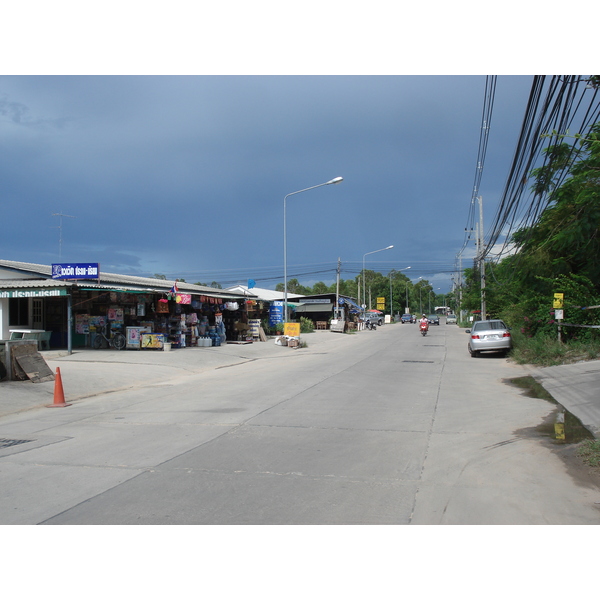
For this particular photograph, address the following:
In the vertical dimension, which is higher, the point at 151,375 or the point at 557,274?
the point at 557,274

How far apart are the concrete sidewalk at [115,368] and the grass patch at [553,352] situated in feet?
34.0

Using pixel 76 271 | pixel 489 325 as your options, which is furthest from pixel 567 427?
pixel 76 271

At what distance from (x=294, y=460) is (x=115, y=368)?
12472mm

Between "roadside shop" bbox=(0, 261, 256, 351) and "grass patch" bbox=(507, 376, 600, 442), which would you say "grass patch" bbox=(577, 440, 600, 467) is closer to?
"grass patch" bbox=(507, 376, 600, 442)

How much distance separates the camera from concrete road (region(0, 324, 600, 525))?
5109mm

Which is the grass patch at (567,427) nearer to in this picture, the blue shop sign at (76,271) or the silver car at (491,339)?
the silver car at (491,339)

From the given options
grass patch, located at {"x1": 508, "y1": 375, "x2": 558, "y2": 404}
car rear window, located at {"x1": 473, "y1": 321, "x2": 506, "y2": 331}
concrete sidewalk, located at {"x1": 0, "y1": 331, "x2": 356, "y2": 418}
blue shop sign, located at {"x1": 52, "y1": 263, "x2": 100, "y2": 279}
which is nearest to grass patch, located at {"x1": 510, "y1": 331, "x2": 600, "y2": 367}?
car rear window, located at {"x1": 473, "y1": 321, "x2": 506, "y2": 331}

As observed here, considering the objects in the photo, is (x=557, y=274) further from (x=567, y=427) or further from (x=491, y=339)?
(x=567, y=427)

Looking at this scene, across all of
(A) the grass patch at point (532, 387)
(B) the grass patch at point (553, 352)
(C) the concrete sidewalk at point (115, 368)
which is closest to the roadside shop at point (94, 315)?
(C) the concrete sidewalk at point (115, 368)

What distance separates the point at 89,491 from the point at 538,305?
20444 mm

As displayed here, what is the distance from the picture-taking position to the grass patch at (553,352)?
1708cm

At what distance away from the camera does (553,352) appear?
1789 centimetres

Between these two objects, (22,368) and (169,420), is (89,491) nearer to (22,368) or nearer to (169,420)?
(169,420)

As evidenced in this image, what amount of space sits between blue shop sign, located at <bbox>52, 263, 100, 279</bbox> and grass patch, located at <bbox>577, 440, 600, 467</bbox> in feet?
59.0
